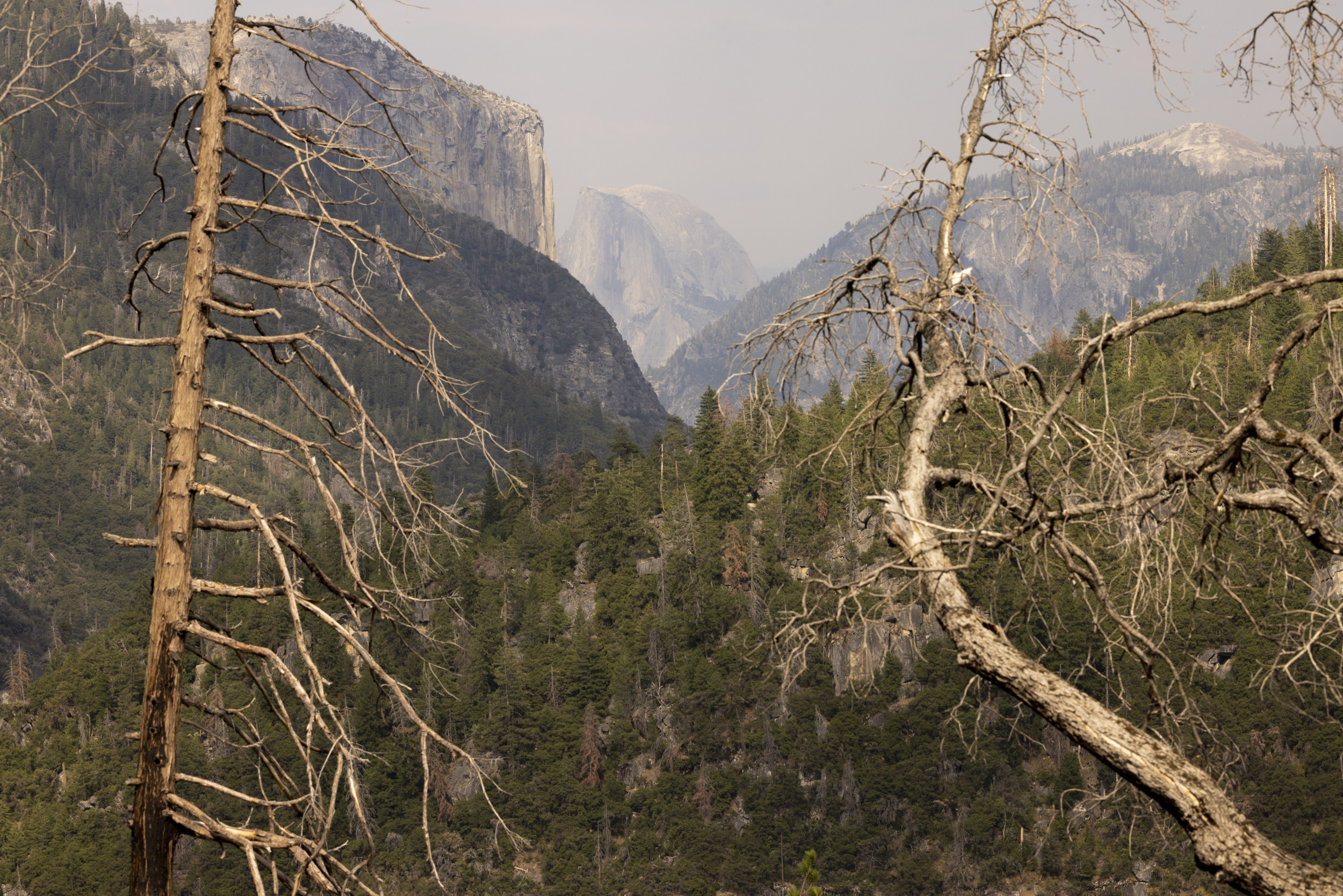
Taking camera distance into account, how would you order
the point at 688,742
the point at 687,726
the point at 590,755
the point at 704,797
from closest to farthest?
the point at 704,797 → the point at 590,755 → the point at 688,742 → the point at 687,726

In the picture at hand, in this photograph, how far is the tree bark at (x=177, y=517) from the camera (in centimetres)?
359

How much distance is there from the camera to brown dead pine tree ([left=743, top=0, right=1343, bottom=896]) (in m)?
3.69

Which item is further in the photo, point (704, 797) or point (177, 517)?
point (704, 797)

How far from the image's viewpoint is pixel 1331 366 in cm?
412

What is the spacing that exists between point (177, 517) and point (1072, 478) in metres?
4.38

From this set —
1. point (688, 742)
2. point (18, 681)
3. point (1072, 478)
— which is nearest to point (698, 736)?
point (688, 742)

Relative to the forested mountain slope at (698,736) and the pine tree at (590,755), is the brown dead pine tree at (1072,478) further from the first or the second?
the pine tree at (590,755)

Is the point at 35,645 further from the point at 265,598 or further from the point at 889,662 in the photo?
the point at 265,598

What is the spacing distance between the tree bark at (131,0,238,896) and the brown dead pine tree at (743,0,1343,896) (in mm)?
2751

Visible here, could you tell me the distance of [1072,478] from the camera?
498 centimetres

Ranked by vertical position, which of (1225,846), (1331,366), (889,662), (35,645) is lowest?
(35,645)

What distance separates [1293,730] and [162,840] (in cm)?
5993

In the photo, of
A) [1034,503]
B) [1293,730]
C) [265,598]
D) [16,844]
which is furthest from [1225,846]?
[16,844]

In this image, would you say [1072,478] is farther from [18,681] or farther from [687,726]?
[18,681]
